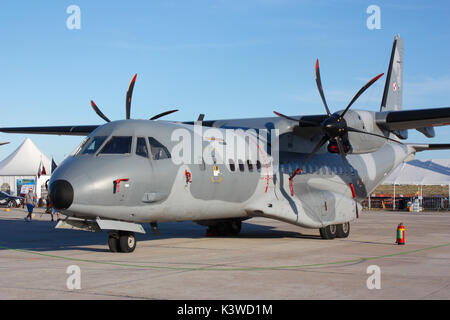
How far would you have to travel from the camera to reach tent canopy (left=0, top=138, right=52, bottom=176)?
5100 centimetres

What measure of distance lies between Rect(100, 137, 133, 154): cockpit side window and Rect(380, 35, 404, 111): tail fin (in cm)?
1243

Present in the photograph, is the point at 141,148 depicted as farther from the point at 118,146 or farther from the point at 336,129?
the point at 336,129

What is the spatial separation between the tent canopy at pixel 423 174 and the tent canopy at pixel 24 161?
32.2m

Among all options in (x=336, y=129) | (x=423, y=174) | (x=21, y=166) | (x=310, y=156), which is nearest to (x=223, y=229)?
(x=310, y=156)

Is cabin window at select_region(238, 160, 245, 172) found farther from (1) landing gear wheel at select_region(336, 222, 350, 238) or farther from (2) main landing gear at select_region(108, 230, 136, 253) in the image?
(1) landing gear wheel at select_region(336, 222, 350, 238)

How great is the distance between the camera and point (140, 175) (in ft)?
39.3

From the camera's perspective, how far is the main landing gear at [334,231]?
56.0ft

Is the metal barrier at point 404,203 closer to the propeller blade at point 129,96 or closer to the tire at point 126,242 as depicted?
the propeller blade at point 129,96

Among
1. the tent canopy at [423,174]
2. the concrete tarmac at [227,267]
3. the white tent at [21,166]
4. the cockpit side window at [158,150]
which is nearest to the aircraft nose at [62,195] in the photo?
the concrete tarmac at [227,267]

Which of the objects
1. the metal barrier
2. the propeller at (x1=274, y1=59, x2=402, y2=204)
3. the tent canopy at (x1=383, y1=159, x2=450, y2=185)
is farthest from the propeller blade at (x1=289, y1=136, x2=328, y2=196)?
the metal barrier

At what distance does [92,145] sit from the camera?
40.5ft
